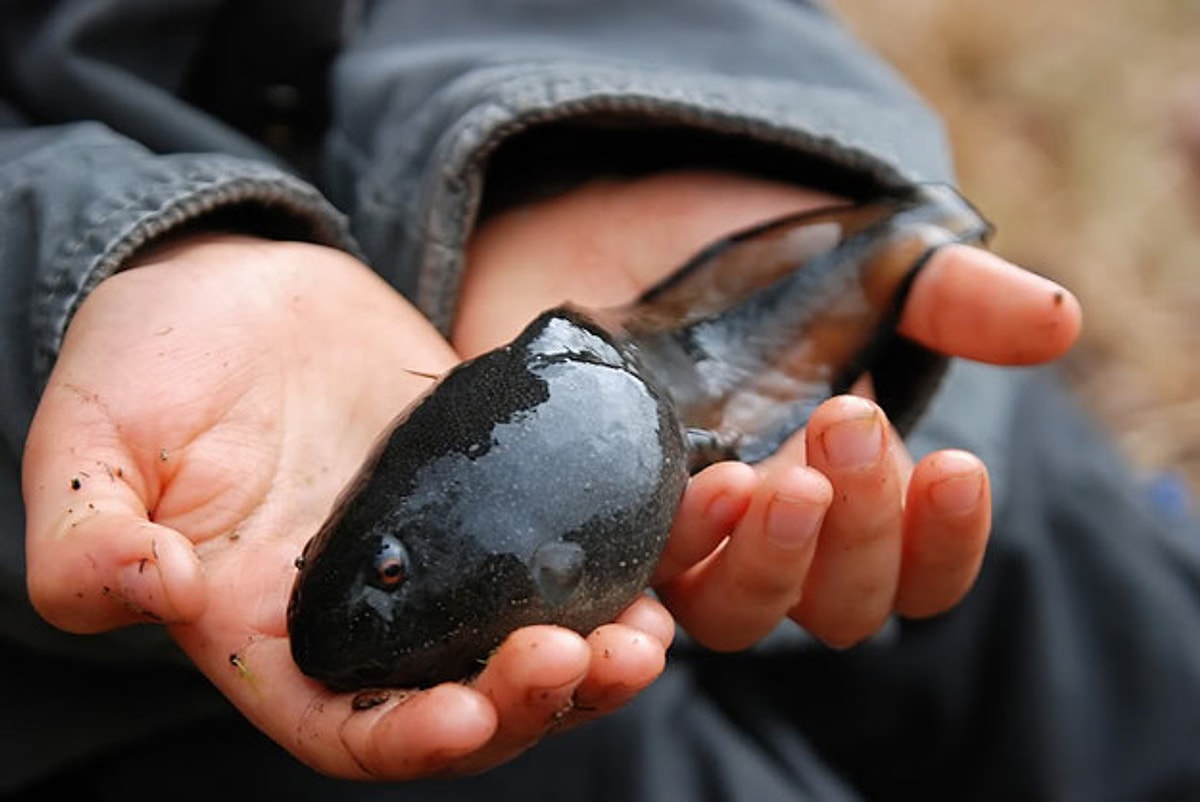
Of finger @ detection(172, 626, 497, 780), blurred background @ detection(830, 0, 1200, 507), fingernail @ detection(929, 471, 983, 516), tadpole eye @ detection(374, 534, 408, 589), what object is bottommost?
blurred background @ detection(830, 0, 1200, 507)

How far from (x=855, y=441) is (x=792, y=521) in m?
0.09

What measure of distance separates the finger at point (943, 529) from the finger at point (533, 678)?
454mm

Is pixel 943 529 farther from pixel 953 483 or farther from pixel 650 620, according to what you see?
pixel 650 620

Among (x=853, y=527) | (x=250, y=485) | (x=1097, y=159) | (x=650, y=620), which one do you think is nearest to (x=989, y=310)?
(x=853, y=527)

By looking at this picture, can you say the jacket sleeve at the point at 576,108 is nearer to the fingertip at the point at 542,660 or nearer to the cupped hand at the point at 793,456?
the cupped hand at the point at 793,456

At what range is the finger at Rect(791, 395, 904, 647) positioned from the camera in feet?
4.31

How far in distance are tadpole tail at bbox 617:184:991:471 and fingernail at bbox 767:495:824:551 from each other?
304 mm

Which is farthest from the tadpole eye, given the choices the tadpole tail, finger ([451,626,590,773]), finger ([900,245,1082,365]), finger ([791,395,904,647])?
finger ([900,245,1082,365])

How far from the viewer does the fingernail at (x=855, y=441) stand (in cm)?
131

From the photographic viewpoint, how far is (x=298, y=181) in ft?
5.40

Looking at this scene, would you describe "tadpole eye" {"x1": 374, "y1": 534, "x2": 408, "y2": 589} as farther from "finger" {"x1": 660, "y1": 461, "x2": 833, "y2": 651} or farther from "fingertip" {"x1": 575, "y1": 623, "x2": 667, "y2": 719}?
"finger" {"x1": 660, "y1": 461, "x2": 833, "y2": 651}

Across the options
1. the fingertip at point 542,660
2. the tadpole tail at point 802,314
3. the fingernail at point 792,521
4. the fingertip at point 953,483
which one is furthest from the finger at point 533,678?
the tadpole tail at point 802,314

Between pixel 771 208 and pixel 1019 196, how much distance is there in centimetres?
270

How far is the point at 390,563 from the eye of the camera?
1.19 metres
